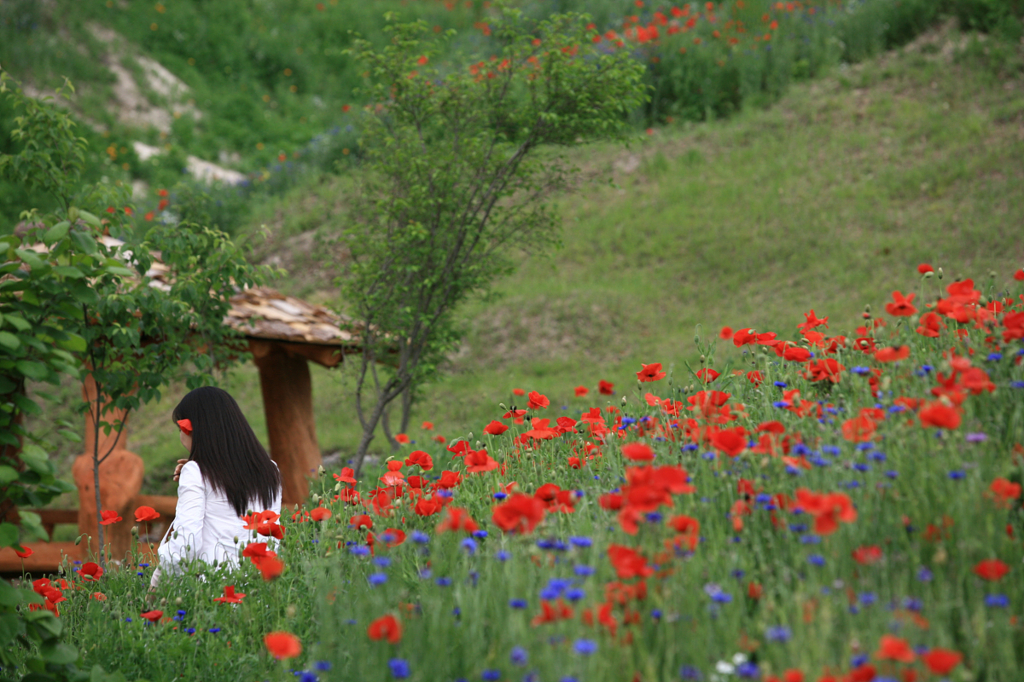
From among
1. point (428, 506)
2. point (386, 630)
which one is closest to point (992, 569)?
point (386, 630)

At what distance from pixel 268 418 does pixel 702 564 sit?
5324mm

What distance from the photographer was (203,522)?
3463 mm

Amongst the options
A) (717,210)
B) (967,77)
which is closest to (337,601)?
(717,210)

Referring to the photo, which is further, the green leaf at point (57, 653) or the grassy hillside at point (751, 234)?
the grassy hillside at point (751, 234)

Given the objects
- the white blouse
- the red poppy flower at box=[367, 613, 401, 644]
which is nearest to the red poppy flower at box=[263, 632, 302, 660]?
the red poppy flower at box=[367, 613, 401, 644]

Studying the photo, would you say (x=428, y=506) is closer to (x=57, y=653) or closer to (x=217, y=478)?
(x=57, y=653)

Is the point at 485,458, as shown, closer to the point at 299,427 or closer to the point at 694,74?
the point at 299,427

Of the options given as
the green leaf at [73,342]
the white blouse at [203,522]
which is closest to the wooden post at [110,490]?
the white blouse at [203,522]

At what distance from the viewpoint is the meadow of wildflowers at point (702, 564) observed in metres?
1.62

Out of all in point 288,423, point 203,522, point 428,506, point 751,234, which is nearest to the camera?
point 428,506

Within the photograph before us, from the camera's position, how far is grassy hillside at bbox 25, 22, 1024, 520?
27.6ft

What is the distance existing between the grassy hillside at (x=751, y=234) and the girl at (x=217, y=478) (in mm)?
3753

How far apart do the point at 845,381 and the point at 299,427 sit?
4.92 meters

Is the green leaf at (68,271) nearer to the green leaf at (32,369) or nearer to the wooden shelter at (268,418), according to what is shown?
the green leaf at (32,369)
